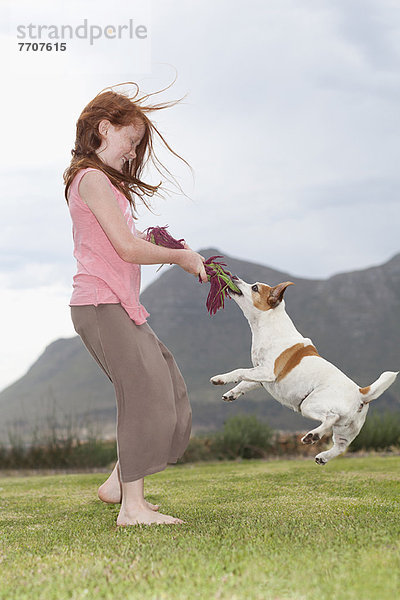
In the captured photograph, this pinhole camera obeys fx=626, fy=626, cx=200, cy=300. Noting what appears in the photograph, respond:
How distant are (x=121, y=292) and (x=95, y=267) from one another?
0.21m

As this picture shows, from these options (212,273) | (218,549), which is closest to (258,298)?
(212,273)

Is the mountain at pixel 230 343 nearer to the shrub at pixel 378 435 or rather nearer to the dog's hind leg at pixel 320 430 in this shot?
the shrub at pixel 378 435

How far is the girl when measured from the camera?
361cm

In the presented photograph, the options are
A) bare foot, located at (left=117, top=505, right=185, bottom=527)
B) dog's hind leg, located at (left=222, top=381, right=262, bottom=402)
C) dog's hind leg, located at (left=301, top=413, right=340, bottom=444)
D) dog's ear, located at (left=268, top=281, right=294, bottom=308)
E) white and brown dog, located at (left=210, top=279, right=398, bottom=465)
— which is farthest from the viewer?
dog's ear, located at (left=268, top=281, right=294, bottom=308)

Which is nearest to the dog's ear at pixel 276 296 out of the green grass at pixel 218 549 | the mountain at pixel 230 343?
the green grass at pixel 218 549

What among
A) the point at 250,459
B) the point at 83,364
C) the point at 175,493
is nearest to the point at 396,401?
the point at 83,364

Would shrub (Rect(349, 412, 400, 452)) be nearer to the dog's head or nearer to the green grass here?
the green grass

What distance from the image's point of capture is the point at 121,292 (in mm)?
3682

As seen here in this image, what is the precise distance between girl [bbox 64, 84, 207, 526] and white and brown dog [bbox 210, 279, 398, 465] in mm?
454

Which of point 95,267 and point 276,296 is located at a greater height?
point 95,267

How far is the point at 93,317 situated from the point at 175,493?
7.85 ft

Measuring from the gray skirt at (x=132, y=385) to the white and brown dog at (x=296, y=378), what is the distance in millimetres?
394

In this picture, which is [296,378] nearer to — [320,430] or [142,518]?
[320,430]

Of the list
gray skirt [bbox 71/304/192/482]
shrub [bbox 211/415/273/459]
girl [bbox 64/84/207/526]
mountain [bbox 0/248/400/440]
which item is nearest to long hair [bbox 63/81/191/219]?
girl [bbox 64/84/207/526]
